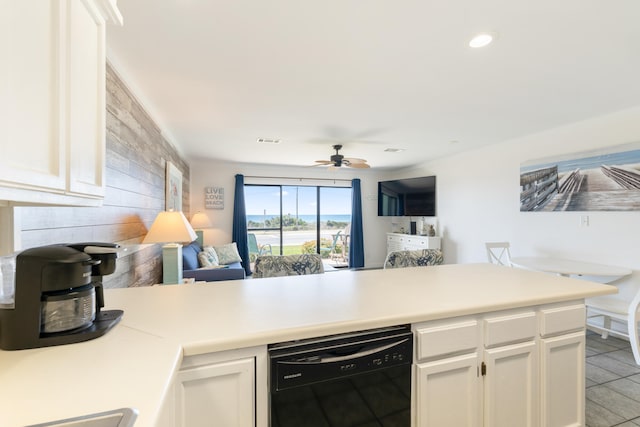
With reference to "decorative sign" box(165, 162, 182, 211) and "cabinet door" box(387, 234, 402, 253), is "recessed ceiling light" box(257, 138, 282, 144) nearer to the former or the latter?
"decorative sign" box(165, 162, 182, 211)

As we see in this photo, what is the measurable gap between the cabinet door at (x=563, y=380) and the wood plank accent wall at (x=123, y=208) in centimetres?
242

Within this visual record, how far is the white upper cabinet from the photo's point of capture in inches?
24.2

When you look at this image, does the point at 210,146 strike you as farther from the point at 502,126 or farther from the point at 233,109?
the point at 502,126

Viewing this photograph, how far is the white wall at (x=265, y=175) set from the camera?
5535 millimetres

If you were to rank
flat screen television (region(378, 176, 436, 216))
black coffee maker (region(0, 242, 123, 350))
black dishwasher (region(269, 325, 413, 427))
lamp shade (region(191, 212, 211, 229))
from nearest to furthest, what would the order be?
black coffee maker (region(0, 242, 123, 350))
black dishwasher (region(269, 325, 413, 427))
lamp shade (region(191, 212, 211, 229))
flat screen television (region(378, 176, 436, 216))

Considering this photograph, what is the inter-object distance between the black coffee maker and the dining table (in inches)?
143

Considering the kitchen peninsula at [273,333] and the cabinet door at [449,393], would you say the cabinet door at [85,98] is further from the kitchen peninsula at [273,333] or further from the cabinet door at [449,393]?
the cabinet door at [449,393]

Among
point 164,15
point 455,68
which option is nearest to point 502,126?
point 455,68

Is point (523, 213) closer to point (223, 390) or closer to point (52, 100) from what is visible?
point (223, 390)

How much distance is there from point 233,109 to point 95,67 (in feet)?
6.07

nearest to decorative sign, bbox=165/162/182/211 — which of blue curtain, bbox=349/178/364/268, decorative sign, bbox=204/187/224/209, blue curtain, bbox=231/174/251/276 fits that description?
decorative sign, bbox=204/187/224/209

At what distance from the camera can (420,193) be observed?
5703 mm

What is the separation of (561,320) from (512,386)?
424 mm

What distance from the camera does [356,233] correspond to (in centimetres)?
648
